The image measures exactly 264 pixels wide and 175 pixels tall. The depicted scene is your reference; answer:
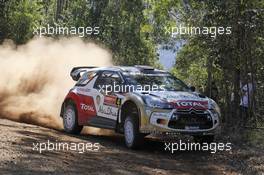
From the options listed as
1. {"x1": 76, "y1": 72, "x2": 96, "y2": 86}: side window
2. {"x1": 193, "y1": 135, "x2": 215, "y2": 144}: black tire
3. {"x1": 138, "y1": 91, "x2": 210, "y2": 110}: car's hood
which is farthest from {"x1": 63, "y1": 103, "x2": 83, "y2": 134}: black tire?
{"x1": 193, "y1": 135, "x2": 215, "y2": 144}: black tire

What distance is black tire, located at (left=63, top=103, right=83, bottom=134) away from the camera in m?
13.9

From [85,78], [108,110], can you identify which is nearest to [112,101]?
[108,110]

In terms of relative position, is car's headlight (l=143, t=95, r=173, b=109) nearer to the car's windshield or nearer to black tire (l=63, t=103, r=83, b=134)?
the car's windshield

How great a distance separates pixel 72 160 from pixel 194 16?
1010cm

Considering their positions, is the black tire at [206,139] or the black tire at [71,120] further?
the black tire at [71,120]

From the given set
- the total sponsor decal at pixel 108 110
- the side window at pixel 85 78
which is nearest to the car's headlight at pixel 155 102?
the total sponsor decal at pixel 108 110

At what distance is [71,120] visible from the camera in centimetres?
1405

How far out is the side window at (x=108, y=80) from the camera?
12625 mm

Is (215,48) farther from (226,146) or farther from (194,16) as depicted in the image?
(226,146)

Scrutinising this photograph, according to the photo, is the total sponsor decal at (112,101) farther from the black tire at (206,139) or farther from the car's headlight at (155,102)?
the black tire at (206,139)

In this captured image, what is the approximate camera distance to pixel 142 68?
13.0 metres

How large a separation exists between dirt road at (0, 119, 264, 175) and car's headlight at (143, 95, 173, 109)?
3.19ft

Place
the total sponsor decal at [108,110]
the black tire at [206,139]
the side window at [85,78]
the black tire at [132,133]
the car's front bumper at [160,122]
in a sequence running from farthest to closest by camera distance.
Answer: the side window at [85,78], the total sponsor decal at [108,110], the black tire at [206,139], the black tire at [132,133], the car's front bumper at [160,122]

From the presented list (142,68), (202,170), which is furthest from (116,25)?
(202,170)
